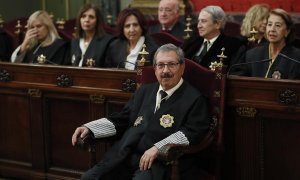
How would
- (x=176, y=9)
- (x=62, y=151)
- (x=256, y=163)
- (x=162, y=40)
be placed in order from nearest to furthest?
(x=256, y=163), (x=62, y=151), (x=162, y=40), (x=176, y=9)

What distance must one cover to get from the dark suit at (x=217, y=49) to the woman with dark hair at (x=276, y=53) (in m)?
0.23

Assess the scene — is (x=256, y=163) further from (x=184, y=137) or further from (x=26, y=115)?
(x=26, y=115)

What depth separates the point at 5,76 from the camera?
434cm

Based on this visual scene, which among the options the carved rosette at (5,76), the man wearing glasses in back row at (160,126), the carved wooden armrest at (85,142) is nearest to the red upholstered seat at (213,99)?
the man wearing glasses in back row at (160,126)

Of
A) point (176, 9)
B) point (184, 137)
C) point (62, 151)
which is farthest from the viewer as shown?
point (176, 9)

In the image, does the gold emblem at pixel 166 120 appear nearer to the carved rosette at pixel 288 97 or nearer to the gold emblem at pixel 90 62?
the carved rosette at pixel 288 97

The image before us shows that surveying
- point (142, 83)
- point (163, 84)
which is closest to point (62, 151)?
point (142, 83)

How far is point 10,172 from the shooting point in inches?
174

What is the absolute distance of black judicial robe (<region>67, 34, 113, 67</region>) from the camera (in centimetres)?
484

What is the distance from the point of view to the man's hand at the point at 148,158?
3.03 m

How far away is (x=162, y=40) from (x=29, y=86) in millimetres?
1189

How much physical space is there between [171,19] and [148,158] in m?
2.70

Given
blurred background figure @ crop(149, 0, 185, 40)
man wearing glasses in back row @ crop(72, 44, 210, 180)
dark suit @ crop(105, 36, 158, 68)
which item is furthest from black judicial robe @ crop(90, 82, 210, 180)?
blurred background figure @ crop(149, 0, 185, 40)

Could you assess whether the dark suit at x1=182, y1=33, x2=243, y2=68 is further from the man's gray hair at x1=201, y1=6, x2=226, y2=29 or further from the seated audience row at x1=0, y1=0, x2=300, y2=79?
the man's gray hair at x1=201, y1=6, x2=226, y2=29
